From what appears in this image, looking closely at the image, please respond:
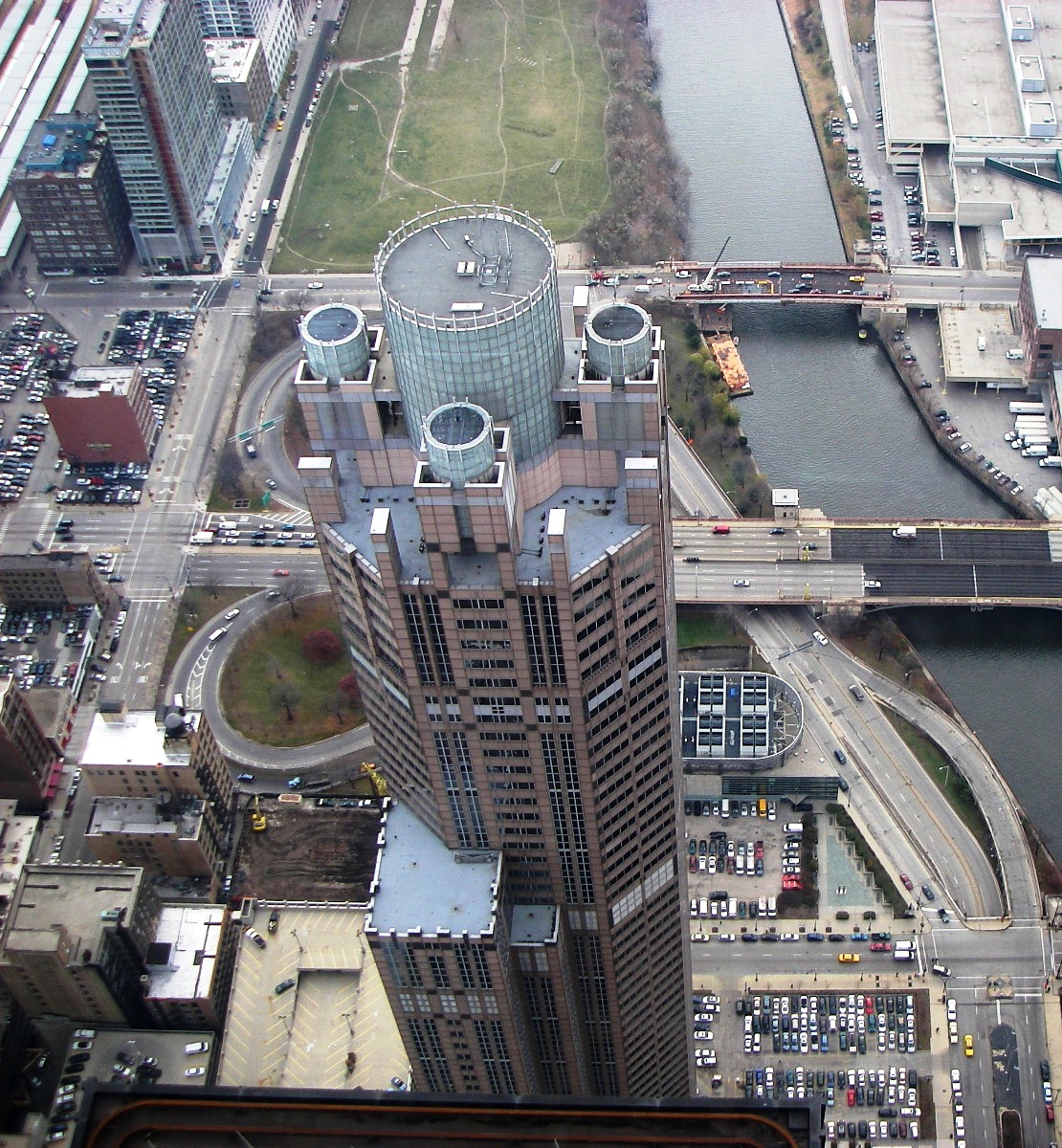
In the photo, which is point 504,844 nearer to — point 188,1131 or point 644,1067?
point 644,1067

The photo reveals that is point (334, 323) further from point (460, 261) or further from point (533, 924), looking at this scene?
point (533, 924)

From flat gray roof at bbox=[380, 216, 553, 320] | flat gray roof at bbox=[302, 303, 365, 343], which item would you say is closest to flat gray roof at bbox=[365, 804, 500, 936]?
flat gray roof at bbox=[302, 303, 365, 343]

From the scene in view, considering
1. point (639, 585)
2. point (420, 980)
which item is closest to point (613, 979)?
point (420, 980)

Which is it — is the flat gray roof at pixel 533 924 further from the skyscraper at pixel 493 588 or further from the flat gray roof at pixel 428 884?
the flat gray roof at pixel 428 884

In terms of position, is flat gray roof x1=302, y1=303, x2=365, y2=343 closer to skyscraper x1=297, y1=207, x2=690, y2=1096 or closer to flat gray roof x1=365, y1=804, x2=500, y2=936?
skyscraper x1=297, y1=207, x2=690, y2=1096

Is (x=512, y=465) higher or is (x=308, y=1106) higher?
(x=512, y=465)

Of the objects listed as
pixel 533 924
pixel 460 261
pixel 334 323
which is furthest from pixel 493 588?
pixel 533 924
